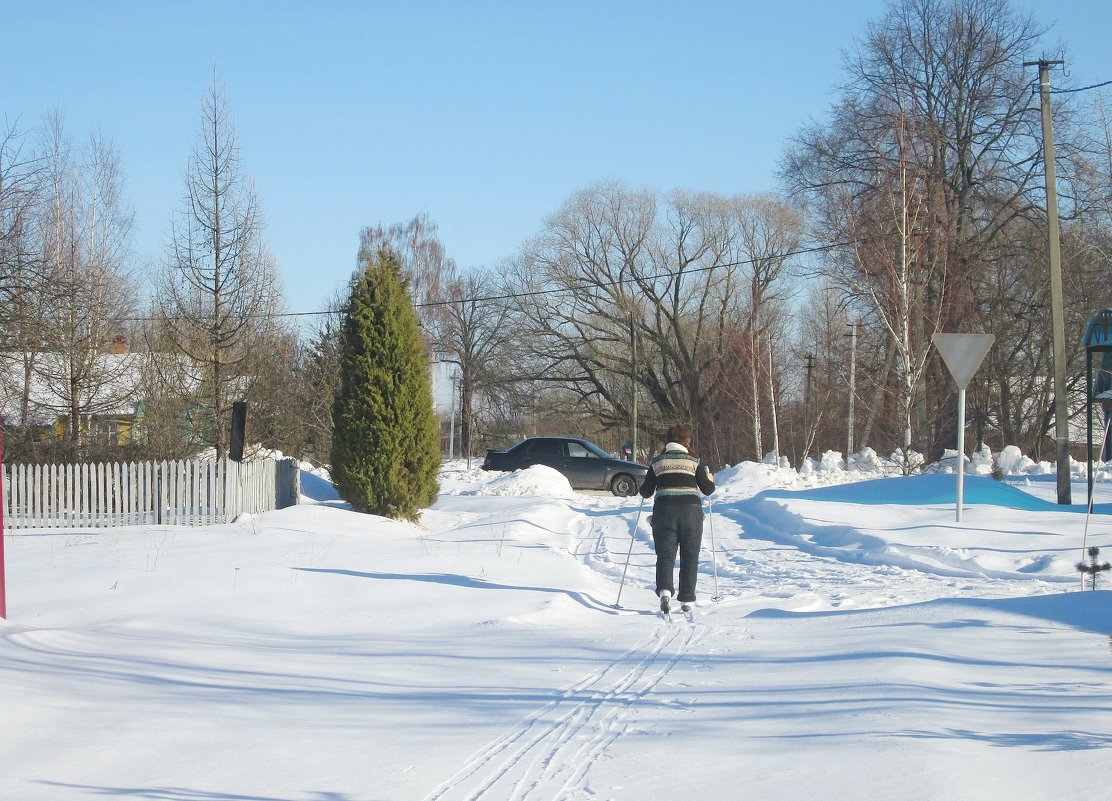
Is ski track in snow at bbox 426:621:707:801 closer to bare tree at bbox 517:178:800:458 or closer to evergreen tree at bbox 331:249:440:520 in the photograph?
evergreen tree at bbox 331:249:440:520

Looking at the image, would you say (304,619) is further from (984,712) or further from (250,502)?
(250,502)

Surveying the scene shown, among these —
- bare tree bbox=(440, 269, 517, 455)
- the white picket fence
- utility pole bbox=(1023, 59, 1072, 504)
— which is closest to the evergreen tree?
the white picket fence

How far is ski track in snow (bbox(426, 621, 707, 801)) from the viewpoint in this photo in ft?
14.6

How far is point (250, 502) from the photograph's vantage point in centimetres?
1897

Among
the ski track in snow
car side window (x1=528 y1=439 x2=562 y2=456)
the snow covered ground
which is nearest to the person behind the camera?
the ski track in snow

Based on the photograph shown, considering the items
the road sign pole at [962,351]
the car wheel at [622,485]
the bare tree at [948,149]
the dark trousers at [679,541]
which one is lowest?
the car wheel at [622,485]

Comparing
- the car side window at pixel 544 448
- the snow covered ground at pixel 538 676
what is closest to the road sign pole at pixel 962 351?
the snow covered ground at pixel 538 676

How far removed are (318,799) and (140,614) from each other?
544cm

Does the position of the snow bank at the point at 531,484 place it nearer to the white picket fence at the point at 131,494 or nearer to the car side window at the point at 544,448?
the car side window at the point at 544,448

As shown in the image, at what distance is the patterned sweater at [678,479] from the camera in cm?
999

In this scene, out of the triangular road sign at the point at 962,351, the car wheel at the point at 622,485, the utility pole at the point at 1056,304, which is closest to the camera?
the triangular road sign at the point at 962,351

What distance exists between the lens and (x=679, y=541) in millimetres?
9953

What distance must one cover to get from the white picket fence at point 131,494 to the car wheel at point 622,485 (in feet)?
43.2

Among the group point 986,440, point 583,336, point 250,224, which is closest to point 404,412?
point 250,224
